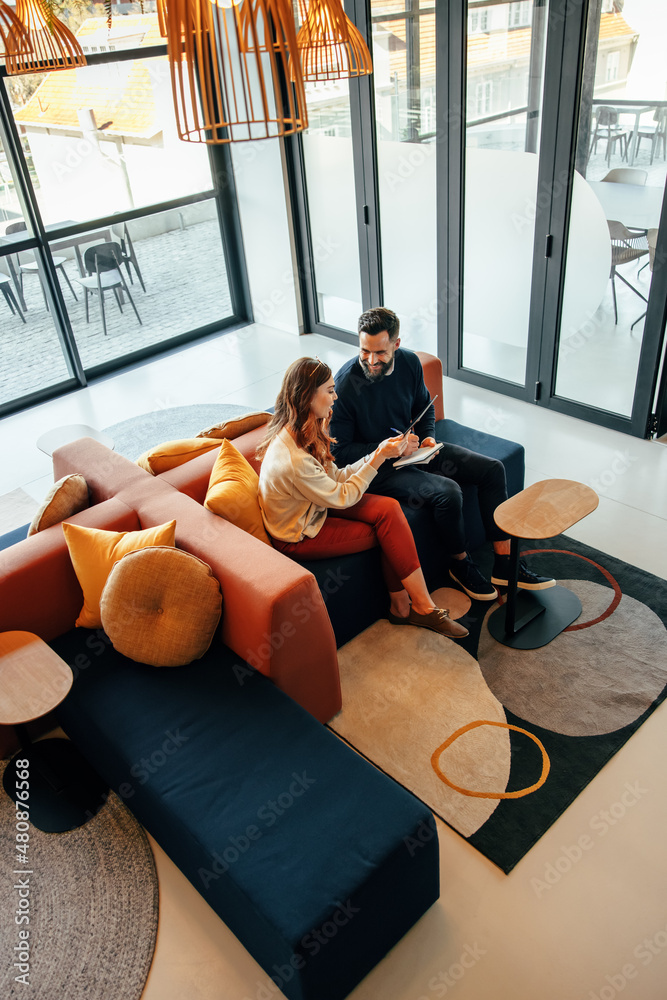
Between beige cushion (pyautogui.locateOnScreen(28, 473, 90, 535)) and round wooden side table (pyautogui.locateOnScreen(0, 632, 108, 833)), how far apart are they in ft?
1.62

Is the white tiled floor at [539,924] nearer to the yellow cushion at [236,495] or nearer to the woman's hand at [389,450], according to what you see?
the yellow cushion at [236,495]

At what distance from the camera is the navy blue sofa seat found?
1.89 metres

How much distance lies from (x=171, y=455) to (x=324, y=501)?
0.83m

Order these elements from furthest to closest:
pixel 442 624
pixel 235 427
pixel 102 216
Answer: pixel 102 216 → pixel 235 427 → pixel 442 624

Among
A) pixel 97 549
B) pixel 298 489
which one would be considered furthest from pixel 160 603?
pixel 298 489

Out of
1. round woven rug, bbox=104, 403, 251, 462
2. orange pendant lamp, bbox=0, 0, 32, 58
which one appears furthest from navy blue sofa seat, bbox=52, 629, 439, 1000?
round woven rug, bbox=104, 403, 251, 462

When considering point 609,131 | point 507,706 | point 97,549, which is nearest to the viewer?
point 97,549

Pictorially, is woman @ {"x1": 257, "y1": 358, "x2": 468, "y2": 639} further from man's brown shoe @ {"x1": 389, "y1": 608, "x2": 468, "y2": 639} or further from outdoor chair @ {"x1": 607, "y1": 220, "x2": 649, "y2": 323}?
outdoor chair @ {"x1": 607, "y1": 220, "x2": 649, "y2": 323}

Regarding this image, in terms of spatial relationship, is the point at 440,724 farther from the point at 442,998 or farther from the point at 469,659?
the point at 442,998

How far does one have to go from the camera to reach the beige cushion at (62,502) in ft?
9.54

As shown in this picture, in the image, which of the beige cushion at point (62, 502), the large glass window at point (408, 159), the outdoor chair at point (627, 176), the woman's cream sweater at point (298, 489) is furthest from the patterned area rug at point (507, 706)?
the large glass window at point (408, 159)

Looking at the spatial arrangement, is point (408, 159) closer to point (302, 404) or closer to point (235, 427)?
point (235, 427)

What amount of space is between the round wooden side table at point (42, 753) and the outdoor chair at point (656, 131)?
11.6ft

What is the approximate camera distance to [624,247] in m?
3.99
